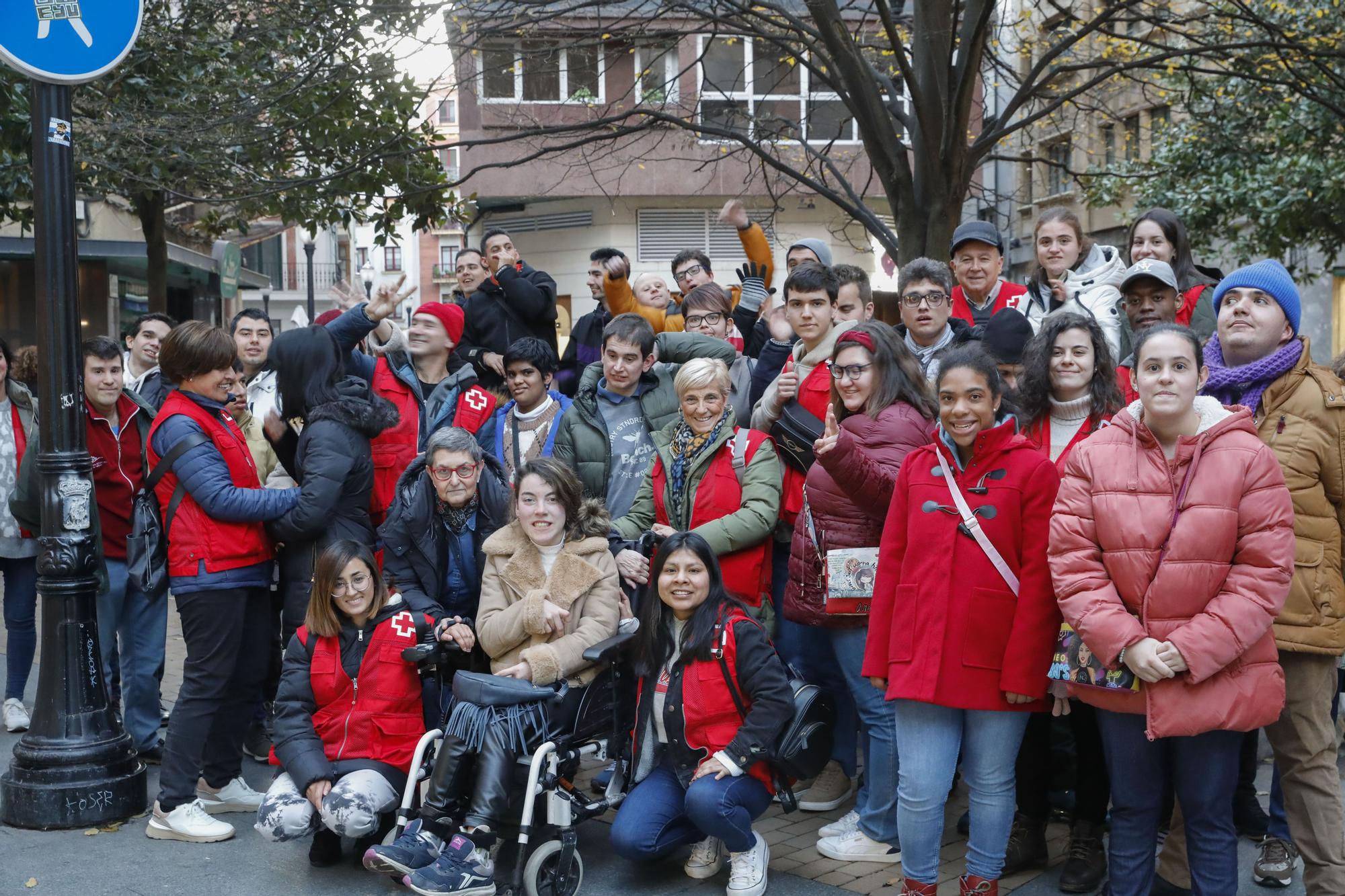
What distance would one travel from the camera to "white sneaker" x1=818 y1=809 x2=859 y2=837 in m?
5.18

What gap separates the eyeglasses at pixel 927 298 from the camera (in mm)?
5637

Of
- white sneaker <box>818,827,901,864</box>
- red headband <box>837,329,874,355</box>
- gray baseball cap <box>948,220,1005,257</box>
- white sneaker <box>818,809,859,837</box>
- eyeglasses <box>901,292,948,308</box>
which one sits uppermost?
gray baseball cap <box>948,220,1005,257</box>

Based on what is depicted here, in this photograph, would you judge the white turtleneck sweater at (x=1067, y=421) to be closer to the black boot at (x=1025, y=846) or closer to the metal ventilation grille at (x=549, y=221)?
the black boot at (x=1025, y=846)

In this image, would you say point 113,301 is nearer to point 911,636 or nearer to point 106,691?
point 106,691

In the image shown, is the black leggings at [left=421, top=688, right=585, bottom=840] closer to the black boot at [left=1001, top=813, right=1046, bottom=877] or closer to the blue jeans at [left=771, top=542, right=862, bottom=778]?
the blue jeans at [left=771, top=542, right=862, bottom=778]

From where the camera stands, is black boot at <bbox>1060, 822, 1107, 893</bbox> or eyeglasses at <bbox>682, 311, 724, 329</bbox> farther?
eyeglasses at <bbox>682, 311, 724, 329</bbox>

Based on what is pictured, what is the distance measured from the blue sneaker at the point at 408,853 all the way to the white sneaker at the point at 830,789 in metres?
1.82

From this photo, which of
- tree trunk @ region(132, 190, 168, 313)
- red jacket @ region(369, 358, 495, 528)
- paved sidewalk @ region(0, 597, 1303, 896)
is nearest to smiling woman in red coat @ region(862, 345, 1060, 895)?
paved sidewalk @ region(0, 597, 1303, 896)

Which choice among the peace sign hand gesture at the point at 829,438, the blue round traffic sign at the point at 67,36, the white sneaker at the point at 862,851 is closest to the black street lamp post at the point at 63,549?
the blue round traffic sign at the point at 67,36

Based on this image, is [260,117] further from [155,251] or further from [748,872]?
[748,872]

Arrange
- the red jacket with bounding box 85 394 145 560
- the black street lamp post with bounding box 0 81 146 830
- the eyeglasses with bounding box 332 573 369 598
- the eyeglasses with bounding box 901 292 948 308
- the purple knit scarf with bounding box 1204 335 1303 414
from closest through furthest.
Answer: the purple knit scarf with bounding box 1204 335 1303 414 → the eyeglasses with bounding box 332 573 369 598 → the black street lamp post with bounding box 0 81 146 830 → the eyeglasses with bounding box 901 292 948 308 → the red jacket with bounding box 85 394 145 560

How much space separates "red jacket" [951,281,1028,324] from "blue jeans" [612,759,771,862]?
8.55ft

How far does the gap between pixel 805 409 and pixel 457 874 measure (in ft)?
7.89

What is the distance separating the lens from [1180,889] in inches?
176
